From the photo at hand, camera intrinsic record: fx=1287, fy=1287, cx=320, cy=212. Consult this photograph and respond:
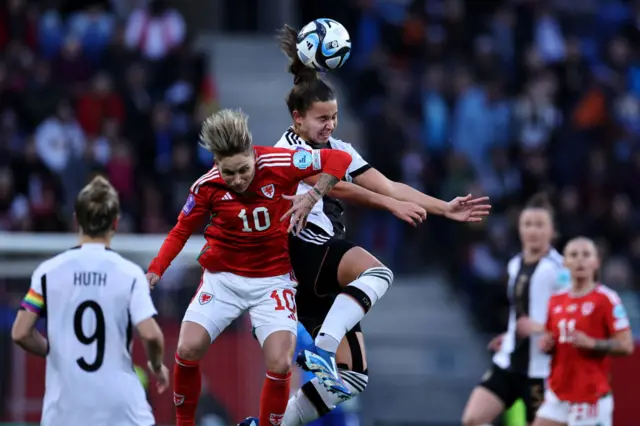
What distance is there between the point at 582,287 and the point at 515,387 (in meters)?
1.11

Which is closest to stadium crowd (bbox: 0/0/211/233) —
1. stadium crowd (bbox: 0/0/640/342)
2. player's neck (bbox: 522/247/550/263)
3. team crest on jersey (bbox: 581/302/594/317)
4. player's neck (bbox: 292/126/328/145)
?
stadium crowd (bbox: 0/0/640/342)

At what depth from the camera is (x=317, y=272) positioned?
315 inches

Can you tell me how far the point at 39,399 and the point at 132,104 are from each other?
4316mm

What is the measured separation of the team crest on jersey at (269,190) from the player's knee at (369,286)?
30.4 inches

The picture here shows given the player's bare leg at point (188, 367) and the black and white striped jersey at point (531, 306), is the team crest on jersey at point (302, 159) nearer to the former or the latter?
the player's bare leg at point (188, 367)

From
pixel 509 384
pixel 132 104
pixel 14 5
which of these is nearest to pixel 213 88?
pixel 132 104

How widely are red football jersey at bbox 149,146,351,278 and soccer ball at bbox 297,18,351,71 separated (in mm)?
715

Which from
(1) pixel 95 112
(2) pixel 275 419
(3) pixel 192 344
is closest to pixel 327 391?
(2) pixel 275 419

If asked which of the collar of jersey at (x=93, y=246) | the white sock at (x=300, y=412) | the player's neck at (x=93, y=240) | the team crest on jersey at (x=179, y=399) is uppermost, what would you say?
the player's neck at (x=93, y=240)

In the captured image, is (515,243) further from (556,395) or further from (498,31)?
(556,395)

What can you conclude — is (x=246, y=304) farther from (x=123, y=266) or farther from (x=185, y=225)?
(x=123, y=266)

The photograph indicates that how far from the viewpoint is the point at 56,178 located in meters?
15.3

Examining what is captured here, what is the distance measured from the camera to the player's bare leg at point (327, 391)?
798cm

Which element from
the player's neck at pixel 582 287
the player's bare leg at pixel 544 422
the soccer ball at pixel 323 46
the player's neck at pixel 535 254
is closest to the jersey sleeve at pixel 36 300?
the soccer ball at pixel 323 46
